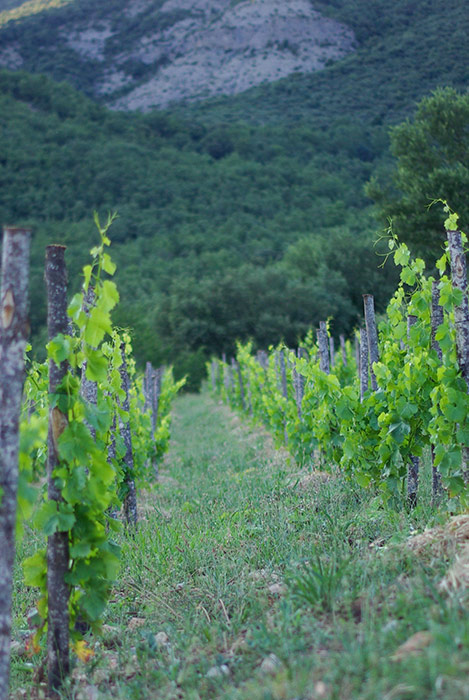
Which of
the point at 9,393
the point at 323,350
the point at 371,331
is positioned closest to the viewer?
the point at 9,393

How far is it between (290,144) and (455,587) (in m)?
53.8

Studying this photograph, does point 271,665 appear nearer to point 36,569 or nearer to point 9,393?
point 36,569

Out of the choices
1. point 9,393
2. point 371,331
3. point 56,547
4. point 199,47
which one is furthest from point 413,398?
point 199,47

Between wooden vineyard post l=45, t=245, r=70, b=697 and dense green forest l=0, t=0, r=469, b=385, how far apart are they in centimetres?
1917

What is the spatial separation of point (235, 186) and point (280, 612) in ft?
160

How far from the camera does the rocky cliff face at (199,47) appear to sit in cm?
7075

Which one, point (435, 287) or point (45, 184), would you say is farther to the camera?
point (45, 184)

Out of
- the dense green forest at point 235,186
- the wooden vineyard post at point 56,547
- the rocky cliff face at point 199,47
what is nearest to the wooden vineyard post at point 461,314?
the wooden vineyard post at point 56,547

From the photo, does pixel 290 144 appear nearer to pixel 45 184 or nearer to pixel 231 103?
pixel 231 103

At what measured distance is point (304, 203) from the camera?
45.1m

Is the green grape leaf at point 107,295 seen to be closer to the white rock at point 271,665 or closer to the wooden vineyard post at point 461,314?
the white rock at point 271,665

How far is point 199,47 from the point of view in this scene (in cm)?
8425

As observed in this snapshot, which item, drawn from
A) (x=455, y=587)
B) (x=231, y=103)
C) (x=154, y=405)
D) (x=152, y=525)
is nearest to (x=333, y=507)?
(x=152, y=525)

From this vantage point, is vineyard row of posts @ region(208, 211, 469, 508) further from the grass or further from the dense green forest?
the dense green forest
